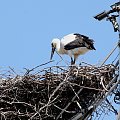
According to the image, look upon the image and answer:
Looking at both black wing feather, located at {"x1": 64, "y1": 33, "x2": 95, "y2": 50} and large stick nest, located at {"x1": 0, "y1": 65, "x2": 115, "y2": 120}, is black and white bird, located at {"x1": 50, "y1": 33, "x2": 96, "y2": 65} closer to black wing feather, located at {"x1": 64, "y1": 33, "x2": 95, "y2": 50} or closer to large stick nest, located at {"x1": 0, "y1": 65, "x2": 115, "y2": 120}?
black wing feather, located at {"x1": 64, "y1": 33, "x2": 95, "y2": 50}

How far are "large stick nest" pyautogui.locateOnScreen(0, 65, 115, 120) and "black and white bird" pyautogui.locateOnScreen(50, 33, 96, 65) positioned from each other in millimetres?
1980

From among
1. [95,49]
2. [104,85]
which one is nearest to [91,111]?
[104,85]

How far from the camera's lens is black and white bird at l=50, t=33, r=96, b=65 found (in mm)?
10218

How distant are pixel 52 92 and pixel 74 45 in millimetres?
2617

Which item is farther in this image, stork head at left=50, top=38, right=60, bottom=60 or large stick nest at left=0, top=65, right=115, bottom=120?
stork head at left=50, top=38, right=60, bottom=60

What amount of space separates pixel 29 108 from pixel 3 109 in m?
0.41

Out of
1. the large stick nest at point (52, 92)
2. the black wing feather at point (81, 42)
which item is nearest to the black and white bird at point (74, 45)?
the black wing feather at point (81, 42)

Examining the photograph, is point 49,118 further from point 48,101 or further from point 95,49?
point 95,49

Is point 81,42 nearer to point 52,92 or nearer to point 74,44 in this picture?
point 74,44

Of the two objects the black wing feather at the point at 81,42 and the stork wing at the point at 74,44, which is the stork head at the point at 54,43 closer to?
the stork wing at the point at 74,44

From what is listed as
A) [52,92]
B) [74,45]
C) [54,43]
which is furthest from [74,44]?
[52,92]

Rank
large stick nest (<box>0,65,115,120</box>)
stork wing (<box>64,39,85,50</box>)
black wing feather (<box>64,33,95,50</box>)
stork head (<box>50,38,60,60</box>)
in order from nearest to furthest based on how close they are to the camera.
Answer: large stick nest (<box>0,65,115,120</box>), black wing feather (<box>64,33,95,50</box>), stork wing (<box>64,39,85,50</box>), stork head (<box>50,38,60,60</box>)

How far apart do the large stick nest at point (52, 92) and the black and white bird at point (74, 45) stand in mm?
1980

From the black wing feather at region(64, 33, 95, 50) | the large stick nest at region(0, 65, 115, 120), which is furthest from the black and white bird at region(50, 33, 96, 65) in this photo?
the large stick nest at region(0, 65, 115, 120)
